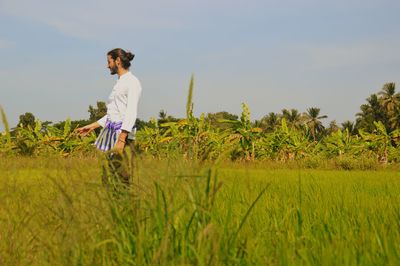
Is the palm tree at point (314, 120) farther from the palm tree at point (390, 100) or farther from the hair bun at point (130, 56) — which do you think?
the hair bun at point (130, 56)

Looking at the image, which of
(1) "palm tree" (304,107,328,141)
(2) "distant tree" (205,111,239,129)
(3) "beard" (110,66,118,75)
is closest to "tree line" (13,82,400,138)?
(1) "palm tree" (304,107,328,141)

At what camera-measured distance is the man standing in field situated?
4.33 metres

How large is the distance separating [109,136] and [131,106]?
1.13ft

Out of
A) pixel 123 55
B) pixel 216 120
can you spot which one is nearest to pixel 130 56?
pixel 123 55

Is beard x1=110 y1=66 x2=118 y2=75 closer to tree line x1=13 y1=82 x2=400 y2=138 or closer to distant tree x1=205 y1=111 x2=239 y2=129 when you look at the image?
distant tree x1=205 y1=111 x2=239 y2=129

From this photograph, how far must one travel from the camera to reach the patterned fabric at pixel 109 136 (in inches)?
173

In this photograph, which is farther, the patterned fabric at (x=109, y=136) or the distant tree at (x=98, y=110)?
the distant tree at (x=98, y=110)

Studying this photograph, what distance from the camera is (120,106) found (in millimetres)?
4520

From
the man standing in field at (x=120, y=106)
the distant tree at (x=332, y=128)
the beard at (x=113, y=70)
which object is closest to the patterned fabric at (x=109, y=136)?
the man standing in field at (x=120, y=106)

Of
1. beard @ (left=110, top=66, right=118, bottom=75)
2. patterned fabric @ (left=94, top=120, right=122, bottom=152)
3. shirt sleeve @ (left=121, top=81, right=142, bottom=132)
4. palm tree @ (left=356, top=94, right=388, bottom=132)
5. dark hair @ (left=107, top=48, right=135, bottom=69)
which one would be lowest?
patterned fabric @ (left=94, top=120, right=122, bottom=152)

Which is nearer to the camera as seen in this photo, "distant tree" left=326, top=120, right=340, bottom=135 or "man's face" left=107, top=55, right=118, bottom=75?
"man's face" left=107, top=55, right=118, bottom=75

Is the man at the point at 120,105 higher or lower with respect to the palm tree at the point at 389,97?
lower

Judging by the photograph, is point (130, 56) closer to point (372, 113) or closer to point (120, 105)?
point (120, 105)

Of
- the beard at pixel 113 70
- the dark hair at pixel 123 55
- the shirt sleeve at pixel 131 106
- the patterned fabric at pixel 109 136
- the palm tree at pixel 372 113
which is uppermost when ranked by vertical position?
the palm tree at pixel 372 113
